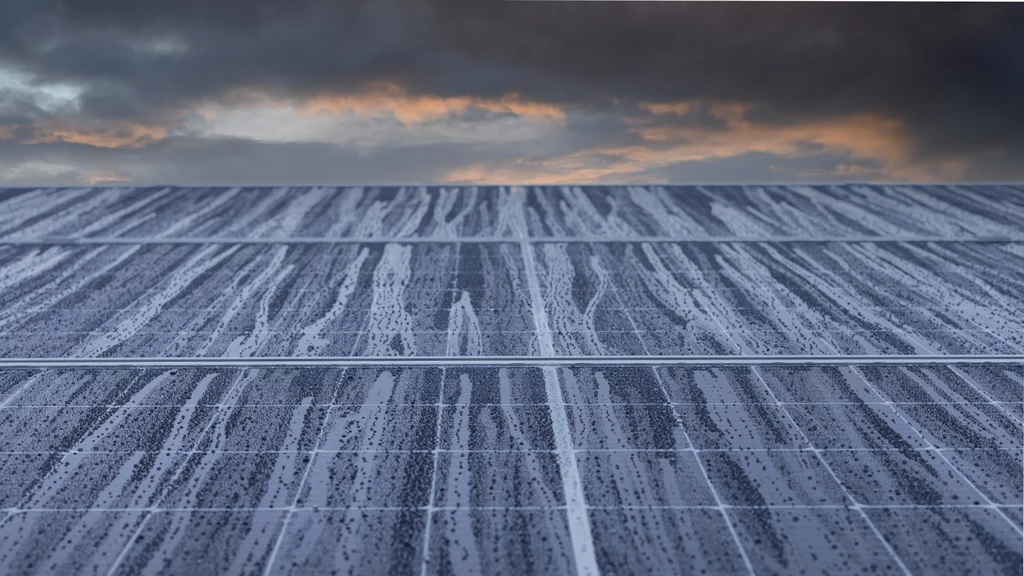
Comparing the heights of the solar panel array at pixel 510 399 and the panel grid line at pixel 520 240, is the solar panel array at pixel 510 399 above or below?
below

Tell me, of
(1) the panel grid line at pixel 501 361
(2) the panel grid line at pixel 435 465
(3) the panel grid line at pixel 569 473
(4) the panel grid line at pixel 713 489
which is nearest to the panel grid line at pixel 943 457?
(1) the panel grid line at pixel 501 361

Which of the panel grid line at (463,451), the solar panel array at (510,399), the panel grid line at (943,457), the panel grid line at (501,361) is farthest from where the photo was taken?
the panel grid line at (501,361)

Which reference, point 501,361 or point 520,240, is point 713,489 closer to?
point 501,361

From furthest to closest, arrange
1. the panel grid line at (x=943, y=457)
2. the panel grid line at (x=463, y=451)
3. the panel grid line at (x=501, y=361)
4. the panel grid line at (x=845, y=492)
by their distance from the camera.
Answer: the panel grid line at (x=501, y=361) < the panel grid line at (x=463, y=451) < the panel grid line at (x=943, y=457) < the panel grid line at (x=845, y=492)

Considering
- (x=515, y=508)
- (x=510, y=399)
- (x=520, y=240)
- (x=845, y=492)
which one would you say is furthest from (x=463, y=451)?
(x=520, y=240)

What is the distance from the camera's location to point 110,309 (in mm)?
6941

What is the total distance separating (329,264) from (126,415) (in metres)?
3.50

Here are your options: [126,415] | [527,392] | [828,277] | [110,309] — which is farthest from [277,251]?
[828,277]

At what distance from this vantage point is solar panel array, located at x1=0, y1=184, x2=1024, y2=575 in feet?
12.4

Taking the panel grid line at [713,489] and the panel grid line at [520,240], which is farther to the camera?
the panel grid line at [520,240]

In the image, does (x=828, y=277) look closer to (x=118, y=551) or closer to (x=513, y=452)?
(x=513, y=452)

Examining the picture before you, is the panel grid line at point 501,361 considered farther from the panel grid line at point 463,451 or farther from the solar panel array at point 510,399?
the panel grid line at point 463,451

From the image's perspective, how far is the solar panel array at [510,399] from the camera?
3787mm

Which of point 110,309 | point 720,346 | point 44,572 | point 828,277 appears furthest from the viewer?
point 828,277
